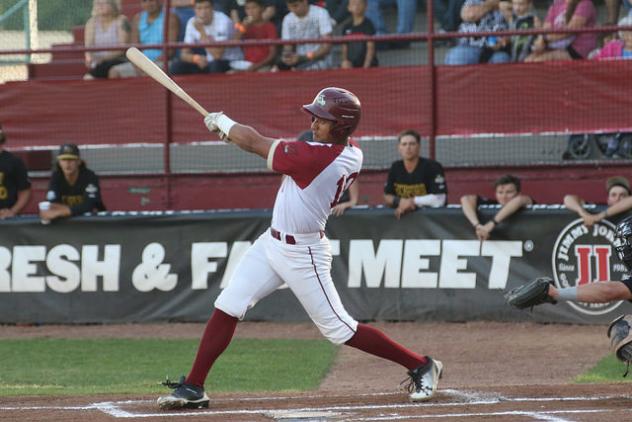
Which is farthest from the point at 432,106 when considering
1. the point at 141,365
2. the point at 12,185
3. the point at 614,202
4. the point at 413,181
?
the point at 12,185

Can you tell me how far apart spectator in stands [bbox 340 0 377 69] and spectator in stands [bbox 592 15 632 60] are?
2496 millimetres

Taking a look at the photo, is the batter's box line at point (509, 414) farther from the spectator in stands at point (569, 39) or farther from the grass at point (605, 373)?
→ the spectator in stands at point (569, 39)

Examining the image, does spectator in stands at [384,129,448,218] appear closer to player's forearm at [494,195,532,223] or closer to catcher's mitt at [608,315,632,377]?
player's forearm at [494,195,532,223]

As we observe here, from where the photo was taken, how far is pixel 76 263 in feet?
41.0

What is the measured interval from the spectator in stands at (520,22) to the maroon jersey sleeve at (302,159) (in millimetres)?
6122

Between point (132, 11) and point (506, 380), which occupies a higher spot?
point (132, 11)

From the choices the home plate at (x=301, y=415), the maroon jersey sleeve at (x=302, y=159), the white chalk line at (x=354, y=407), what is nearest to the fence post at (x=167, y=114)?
the white chalk line at (x=354, y=407)

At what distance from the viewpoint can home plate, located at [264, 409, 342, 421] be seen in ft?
22.1

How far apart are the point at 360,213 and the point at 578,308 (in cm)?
244

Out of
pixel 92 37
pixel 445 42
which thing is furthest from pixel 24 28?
pixel 445 42

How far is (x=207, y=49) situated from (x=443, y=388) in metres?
6.50

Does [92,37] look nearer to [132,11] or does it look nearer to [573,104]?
[132,11]

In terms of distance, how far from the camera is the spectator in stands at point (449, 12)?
1267 centimetres

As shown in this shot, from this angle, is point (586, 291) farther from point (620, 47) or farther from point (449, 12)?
point (449, 12)
